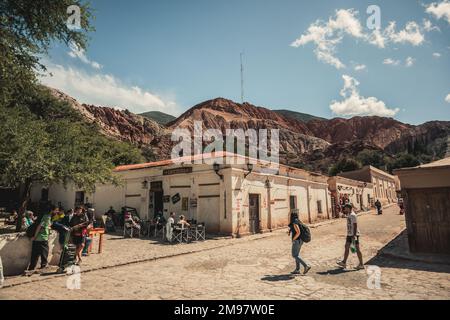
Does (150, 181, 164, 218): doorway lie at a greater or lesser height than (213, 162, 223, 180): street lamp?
lesser

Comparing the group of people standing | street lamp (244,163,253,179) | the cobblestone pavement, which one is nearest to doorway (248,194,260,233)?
street lamp (244,163,253,179)

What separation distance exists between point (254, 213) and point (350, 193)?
780 inches

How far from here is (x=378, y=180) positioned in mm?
44000

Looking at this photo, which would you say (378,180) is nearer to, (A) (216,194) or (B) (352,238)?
(A) (216,194)

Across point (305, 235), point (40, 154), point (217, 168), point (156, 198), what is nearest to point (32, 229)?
point (40, 154)

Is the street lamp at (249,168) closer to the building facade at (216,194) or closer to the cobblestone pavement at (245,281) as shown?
the building facade at (216,194)

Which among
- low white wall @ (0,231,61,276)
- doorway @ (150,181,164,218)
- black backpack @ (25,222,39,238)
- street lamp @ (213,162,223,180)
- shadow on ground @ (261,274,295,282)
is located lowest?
shadow on ground @ (261,274,295,282)

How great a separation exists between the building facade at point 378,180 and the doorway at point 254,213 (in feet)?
102

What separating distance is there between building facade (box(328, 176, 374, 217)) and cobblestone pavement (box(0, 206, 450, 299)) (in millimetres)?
18751

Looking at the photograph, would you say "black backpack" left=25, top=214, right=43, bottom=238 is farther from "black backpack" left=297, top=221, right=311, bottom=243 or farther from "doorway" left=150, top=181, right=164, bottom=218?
Answer: "doorway" left=150, top=181, right=164, bottom=218

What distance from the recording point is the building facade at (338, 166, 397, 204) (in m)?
41.0

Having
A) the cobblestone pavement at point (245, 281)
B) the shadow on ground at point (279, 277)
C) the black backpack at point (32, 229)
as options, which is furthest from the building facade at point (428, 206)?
the black backpack at point (32, 229)

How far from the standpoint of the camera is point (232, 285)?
570 centimetres

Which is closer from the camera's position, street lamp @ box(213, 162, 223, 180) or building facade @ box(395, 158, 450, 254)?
building facade @ box(395, 158, 450, 254)
